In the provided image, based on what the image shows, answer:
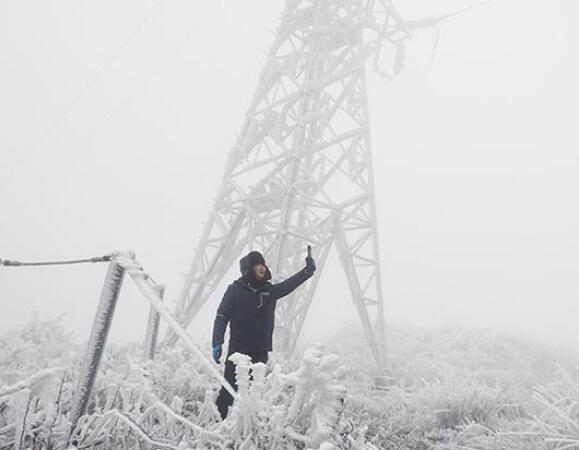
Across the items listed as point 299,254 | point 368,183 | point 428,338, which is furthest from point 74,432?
point 428,338

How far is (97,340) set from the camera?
230 cm

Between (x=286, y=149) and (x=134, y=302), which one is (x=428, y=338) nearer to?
(x=286, y=149)

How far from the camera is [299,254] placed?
8.29m

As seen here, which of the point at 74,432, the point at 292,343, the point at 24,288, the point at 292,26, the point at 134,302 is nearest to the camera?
the point at 74,432

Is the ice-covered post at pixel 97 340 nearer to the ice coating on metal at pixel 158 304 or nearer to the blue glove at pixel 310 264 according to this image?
the ice coating on metal at pixel 158 304

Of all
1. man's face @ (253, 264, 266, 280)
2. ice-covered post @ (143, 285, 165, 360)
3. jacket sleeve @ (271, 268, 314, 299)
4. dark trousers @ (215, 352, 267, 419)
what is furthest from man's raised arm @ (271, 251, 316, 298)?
ice-covered post @ (143, 285, 165, 360)

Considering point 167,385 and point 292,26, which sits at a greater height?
point 292,26

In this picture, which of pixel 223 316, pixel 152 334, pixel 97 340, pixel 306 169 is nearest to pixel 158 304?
pixel 97 340

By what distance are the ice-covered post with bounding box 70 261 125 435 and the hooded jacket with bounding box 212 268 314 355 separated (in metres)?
1.63

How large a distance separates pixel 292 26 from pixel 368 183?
3885 mm

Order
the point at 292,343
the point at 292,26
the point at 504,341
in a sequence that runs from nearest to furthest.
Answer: the point at 292,343 → the point at 292,26 → the point at 504,341

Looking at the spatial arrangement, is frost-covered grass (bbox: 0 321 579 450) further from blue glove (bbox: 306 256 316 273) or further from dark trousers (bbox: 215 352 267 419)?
blue glove (bbox: 306 256 316 273)

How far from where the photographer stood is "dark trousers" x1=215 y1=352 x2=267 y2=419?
362 centimetres

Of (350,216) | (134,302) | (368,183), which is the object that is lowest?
(134,302)
